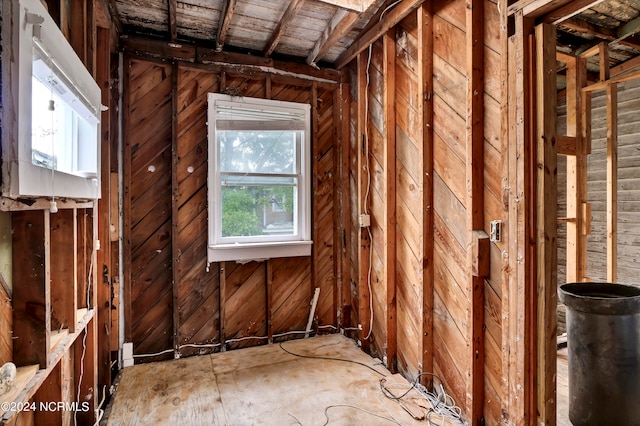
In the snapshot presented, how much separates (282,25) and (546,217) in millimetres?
2266

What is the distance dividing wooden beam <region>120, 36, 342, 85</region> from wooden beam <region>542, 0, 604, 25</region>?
6.73 ft

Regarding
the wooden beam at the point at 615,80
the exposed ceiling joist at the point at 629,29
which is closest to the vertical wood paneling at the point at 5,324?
the wooden beam at the point at 615,80

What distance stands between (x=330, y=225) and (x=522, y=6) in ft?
7.57

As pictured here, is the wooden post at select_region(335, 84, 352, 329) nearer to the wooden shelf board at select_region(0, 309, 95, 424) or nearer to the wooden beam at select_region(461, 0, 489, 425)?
the wooden beam at select_region(461, 0, 489, 425)

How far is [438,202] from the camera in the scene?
2189 millimetres

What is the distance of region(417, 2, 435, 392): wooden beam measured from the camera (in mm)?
2188

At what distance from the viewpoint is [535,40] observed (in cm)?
157

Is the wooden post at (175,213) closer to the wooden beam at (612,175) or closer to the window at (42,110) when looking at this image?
the window at (42,110)

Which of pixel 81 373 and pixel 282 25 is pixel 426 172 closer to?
pixel 282 25

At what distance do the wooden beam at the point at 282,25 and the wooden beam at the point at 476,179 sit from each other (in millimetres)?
1146

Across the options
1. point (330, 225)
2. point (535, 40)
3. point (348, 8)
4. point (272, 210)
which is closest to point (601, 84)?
point (535, 40)

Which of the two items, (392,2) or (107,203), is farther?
(392,2)

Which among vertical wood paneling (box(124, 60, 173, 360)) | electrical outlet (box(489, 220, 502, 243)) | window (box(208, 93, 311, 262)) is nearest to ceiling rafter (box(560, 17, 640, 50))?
electrical outlet (box(489, 220, 502, 243))

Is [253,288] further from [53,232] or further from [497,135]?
[497,135]
